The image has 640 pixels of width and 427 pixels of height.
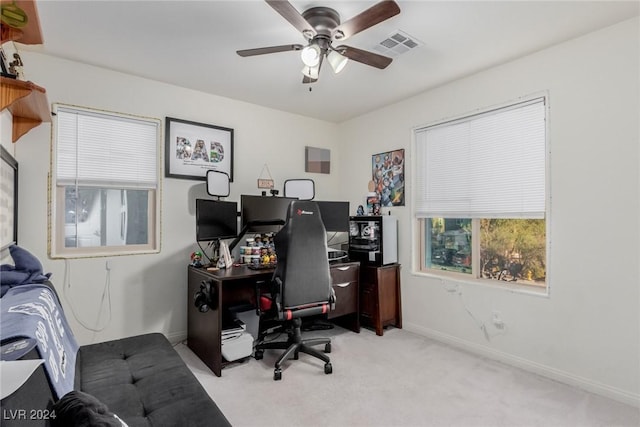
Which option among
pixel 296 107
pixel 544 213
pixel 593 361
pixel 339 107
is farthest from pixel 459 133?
pixel 593 361

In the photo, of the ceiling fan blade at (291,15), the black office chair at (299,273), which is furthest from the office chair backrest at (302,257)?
the ceiling fan blade at (291,15)

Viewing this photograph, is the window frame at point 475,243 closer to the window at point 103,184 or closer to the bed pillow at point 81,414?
the window at point 103,184

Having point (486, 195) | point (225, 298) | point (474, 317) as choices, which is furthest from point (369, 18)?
point (225, 298)

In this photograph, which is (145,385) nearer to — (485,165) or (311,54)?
(311,54)

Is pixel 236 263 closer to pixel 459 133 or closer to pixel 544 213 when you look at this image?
pixel 459 133

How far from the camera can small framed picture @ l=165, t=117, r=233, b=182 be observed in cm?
314

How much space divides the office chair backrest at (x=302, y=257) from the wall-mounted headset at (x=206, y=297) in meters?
0.52

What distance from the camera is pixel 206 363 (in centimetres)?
264

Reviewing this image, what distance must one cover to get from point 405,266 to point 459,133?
1.46m

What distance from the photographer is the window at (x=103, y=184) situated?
2.67m

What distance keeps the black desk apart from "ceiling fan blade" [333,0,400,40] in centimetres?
185

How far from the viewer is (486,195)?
9.48 ft

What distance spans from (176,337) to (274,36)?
2810 mm

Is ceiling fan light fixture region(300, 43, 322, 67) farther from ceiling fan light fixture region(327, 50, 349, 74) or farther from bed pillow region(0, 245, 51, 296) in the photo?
bed pillow region(0, 245, 51, 296)
